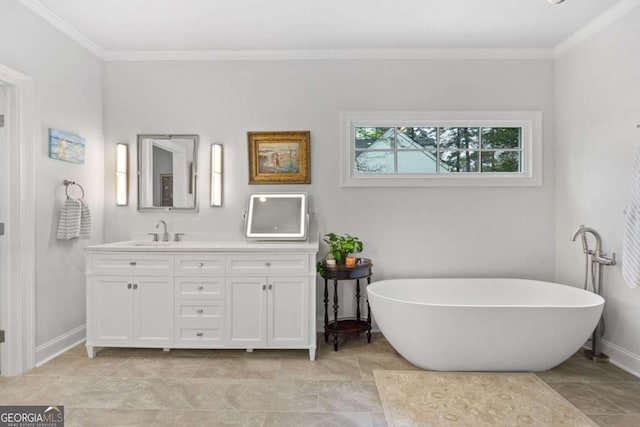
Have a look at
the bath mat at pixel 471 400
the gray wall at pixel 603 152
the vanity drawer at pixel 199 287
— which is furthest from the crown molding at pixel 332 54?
the bath mat at pixel 471 400

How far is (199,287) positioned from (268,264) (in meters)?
0.57

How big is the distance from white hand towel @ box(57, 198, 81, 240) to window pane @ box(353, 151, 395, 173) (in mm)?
2412

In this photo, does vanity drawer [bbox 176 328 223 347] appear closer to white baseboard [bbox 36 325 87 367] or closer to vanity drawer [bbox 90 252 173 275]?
vanity drawer [bbox 90 252 173 275]

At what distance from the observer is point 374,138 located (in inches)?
141

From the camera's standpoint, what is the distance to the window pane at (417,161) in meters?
3.57

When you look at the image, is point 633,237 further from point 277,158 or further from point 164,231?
point 164,231

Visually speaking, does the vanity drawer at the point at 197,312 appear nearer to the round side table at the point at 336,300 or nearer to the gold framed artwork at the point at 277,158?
the round side table at the point at 336,300

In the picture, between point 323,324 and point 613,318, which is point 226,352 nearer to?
point 323,324

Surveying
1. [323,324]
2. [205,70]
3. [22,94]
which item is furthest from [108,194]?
[323,324]

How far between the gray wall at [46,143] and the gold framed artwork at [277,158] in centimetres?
143

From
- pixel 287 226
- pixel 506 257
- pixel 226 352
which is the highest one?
pixel 287 226

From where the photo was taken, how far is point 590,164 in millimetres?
3045

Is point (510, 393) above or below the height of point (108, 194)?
below

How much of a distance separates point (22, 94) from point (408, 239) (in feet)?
10.6
